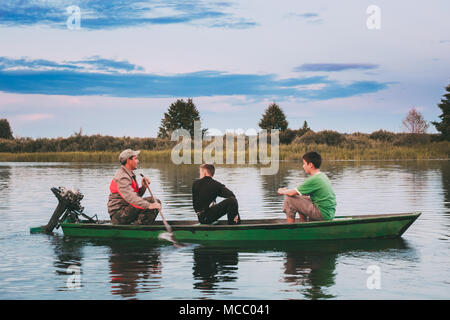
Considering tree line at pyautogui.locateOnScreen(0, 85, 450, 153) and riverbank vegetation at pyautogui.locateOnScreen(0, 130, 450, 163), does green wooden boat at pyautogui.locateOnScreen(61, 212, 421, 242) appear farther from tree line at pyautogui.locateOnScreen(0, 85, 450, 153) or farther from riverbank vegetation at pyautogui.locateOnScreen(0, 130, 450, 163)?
tree line at pyautogui.locateOnScreen(0, 85, 450, 153)

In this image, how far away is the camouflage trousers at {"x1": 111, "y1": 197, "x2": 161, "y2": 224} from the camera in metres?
11.6

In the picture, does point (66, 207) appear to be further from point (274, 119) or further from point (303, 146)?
point (274, 119)

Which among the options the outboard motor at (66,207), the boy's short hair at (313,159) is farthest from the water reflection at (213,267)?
the outboard motor at (66,207)

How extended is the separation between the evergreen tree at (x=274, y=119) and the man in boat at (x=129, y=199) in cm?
8170

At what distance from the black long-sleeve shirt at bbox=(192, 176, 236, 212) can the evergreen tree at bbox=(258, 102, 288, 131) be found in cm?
8220

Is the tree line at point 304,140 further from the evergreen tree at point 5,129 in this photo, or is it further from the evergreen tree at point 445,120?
the evergreen tree at point 5,129

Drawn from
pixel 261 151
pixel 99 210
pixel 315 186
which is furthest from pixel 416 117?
pixel 315 186

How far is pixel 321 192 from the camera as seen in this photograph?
10.7m

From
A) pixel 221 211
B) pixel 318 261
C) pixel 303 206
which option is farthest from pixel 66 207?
pixel 318 261

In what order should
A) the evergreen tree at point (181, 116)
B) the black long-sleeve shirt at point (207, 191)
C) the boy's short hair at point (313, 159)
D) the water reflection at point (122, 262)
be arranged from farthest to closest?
the evergreen tree at point (181, 116) → the black long-sleeve shirt at point (207, 191) → the boy's short hair at point (313, 159) → the water reflection at point (122, 262)

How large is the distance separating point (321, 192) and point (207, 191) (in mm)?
2099

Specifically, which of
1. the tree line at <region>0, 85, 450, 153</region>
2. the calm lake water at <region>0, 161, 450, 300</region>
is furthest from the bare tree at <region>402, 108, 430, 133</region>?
the calm lake water at <region>0, 161, 450, 300</region>

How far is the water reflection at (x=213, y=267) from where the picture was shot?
834cm

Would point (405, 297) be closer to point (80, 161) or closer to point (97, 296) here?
point (97, 296)
